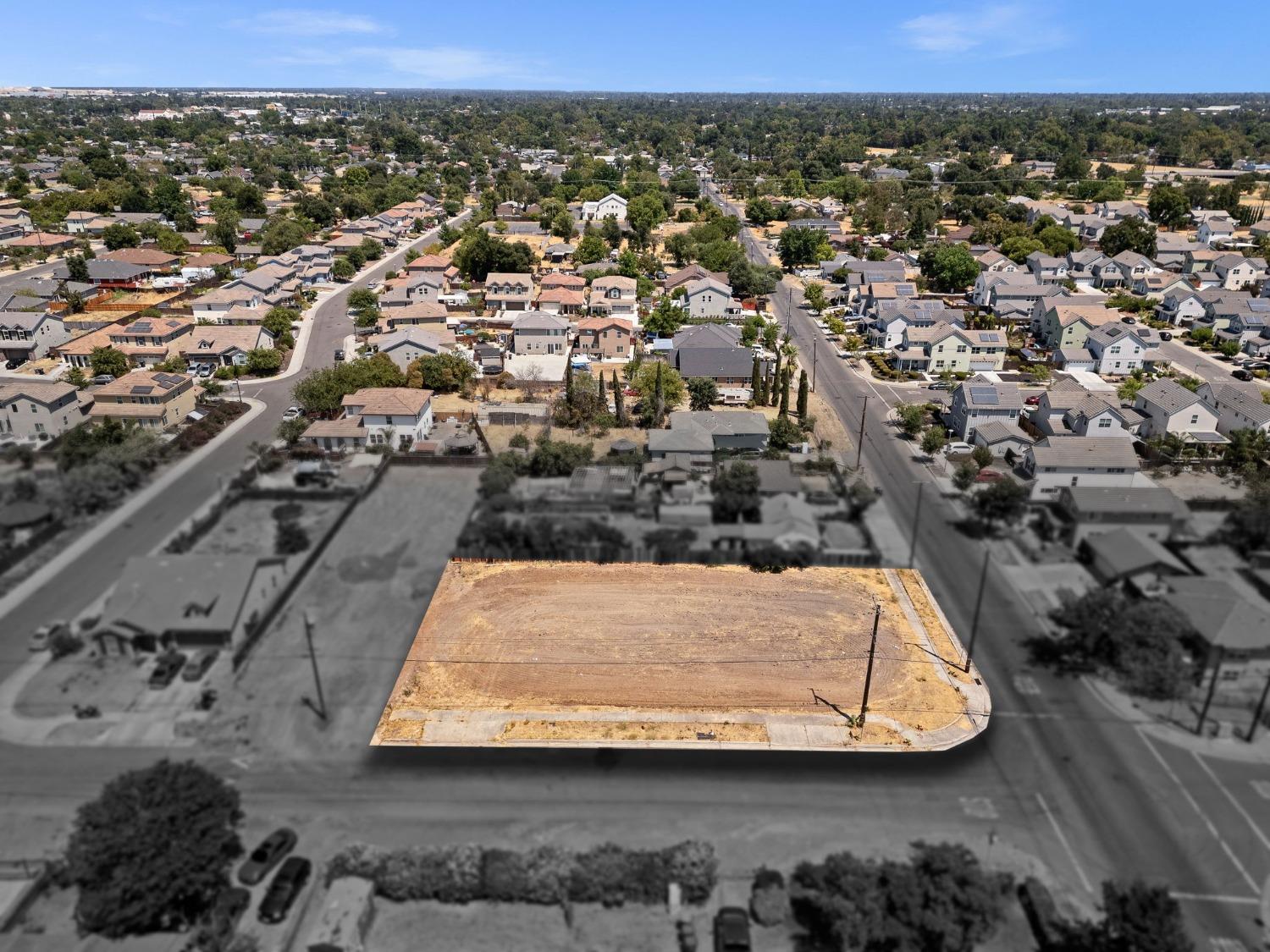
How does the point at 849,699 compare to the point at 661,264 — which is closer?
the point at 849,699

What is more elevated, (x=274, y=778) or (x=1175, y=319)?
(x=1175, y=319)

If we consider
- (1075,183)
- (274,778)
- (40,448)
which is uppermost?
(1075,183)

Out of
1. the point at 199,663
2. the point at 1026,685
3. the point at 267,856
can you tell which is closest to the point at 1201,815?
the point at 1026,685

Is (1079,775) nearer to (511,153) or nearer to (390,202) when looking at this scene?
(390,202)

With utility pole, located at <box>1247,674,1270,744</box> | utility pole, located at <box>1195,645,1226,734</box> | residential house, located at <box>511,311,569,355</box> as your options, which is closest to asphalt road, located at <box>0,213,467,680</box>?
utility pole, located at <box>1195,645,1226,734</box>

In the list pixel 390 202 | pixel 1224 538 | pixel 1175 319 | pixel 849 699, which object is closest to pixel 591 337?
pixel 849 699

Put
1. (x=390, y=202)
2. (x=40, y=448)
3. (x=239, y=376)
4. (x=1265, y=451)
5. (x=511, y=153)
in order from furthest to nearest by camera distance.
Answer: (x=511, y=153)
(x=390, y=202)
(x=239, y=376)
(x=1265, y=451)
(x=40, y=448)

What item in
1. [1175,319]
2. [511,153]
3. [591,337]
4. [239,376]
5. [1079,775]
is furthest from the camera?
[511,153]
